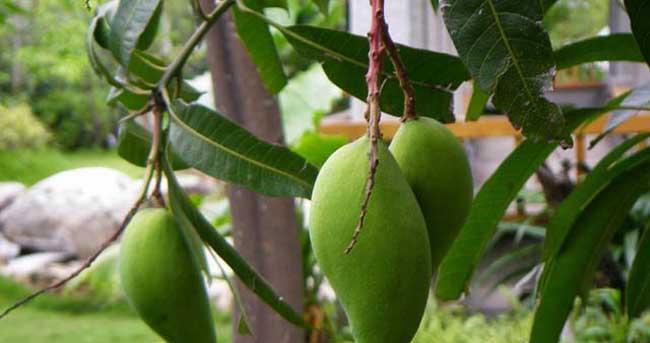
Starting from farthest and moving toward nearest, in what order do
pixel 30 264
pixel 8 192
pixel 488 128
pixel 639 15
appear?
pixel 8 192 < pixel 30 264 < pixel 488 128 < pixel 639 15

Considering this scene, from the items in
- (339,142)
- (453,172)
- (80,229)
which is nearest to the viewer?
(453,172)

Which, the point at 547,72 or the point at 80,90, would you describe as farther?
the point at 80,90

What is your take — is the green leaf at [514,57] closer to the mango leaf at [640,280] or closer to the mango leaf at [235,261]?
the mango leaf at [235,261]

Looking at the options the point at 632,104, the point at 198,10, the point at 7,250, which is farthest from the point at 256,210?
the point at 7,250

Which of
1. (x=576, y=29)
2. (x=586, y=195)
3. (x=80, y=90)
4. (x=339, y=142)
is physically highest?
(x=586, y=195)

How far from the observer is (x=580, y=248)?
0.83 m

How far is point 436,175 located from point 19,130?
9.66 metres

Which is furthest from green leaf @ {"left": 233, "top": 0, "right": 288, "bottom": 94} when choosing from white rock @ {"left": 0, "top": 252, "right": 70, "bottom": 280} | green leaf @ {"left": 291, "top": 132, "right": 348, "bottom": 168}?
white rock @ {"left": 0, "top": 252, "right": 70, "bottom": 280}

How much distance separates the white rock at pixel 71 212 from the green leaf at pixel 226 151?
6.16 meters

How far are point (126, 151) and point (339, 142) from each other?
204cm

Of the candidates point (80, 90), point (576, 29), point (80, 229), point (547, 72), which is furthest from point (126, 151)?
point (80, 90)

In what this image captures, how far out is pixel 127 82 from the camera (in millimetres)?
615

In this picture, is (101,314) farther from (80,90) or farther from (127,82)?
(80,90)

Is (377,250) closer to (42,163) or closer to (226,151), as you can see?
(226,151)
